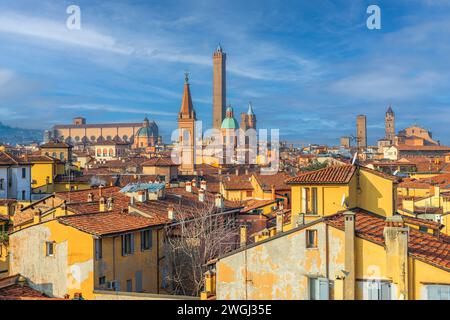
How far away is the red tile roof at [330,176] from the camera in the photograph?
1573 centimetres

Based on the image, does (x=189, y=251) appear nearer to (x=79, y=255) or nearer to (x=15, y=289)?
(x=79, y=255)

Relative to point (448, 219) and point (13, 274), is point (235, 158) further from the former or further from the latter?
point (13, 274)

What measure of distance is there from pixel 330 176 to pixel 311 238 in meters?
5.38

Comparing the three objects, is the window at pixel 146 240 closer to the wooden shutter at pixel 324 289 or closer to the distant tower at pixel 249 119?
the wooden shutter at pixel 324 289

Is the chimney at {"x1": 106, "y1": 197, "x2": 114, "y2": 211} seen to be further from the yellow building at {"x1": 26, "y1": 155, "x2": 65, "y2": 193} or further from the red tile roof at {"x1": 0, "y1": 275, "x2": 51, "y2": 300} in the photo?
the yellow building at {"x1": 26, "y1": 155, "x2": 65, "y2": 193}

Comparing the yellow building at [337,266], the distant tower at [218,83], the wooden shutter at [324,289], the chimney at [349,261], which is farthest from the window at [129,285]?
the distant tower at [218,83]

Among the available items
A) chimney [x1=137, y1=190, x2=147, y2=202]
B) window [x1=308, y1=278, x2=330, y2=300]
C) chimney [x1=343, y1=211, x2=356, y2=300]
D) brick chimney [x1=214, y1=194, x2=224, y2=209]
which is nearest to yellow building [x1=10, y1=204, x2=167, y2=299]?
chimney [x1=137, y1=190, x2=147, y2=202]

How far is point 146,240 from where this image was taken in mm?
16672

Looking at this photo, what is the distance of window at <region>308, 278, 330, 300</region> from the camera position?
10906mm

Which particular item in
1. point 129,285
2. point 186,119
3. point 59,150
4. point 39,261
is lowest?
point 129,285

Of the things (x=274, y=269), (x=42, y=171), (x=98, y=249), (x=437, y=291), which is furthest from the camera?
(x=42, y=171)

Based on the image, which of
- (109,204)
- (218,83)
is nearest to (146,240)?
(109,204)

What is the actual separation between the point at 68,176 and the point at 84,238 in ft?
85.1

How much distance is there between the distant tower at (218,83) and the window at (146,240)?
132472 mm
